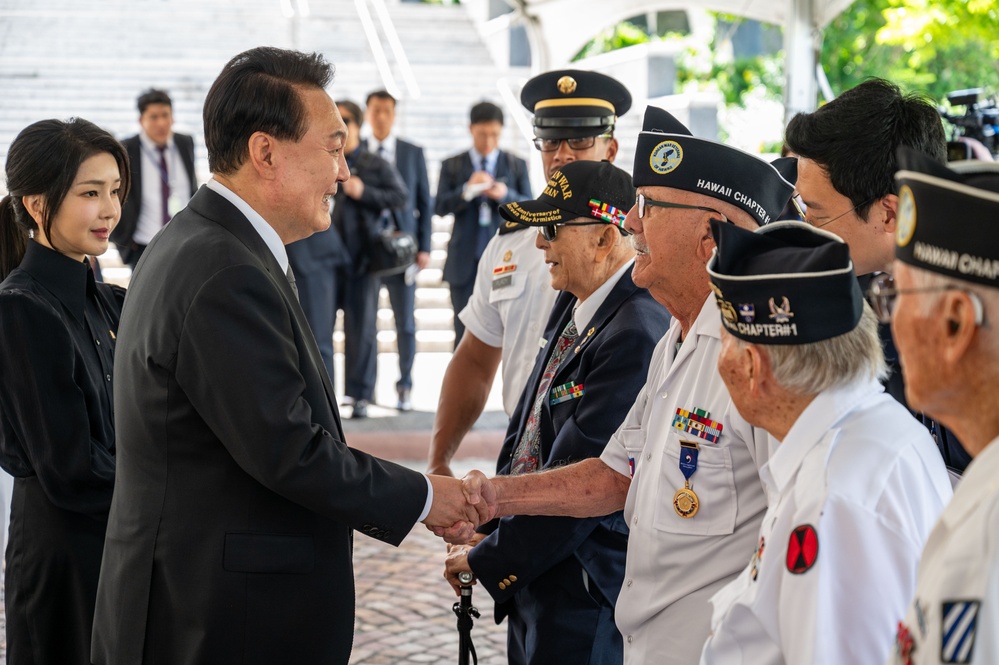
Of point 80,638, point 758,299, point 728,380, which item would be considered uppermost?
point 758,299

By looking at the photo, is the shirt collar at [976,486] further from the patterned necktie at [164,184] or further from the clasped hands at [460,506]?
the patterned necktie at [164,184]

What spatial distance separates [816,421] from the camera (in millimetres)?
2031

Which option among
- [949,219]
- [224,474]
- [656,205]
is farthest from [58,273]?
[949,219]

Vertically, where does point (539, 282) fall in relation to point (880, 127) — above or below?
below

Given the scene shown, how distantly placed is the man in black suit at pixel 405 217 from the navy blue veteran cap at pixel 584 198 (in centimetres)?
638

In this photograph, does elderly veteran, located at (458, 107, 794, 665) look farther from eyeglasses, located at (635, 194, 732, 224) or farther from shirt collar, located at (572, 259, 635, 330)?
shirt collar, located at (572, 259, 635, 330)

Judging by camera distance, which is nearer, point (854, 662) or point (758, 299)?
point (854, 662)

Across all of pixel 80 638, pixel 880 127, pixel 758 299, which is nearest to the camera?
pixel 758 299

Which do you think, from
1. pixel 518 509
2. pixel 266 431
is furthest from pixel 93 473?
pixel 518 509

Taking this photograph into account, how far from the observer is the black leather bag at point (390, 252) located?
31.6 ft

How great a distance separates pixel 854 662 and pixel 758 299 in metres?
0.64

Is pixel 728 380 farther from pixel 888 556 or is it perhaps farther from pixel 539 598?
pixel 539 598

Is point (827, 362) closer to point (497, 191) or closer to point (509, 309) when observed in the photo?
point (509, 309)

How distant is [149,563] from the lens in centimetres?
268
